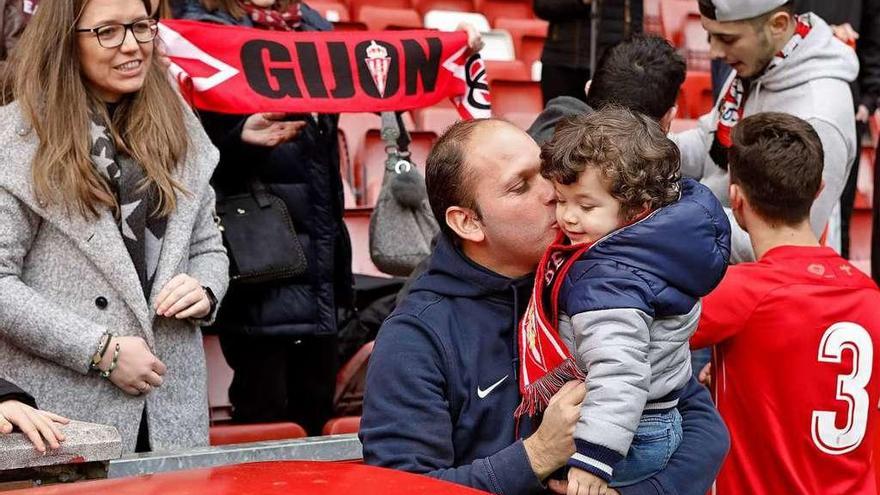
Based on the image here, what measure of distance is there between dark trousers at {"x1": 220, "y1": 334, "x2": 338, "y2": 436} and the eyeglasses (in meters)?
1.06

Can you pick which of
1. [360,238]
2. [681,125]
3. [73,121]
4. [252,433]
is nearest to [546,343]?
[73,121]

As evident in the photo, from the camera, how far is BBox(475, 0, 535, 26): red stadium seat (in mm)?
10219

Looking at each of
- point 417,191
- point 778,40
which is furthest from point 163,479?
point 778,40

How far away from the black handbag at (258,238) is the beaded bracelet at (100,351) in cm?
74

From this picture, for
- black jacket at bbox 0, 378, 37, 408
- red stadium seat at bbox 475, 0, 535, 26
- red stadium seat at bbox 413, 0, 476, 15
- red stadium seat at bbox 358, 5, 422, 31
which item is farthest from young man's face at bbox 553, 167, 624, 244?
red stadium seat at bbox 475, 0, 535, 26

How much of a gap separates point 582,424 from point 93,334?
146 centimetres

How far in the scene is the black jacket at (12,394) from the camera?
2.75m

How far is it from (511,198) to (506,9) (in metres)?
7.85

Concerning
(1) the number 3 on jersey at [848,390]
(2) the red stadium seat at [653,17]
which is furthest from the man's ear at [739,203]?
(2) the red stadium seat at [653,17]

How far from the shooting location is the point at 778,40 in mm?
4000

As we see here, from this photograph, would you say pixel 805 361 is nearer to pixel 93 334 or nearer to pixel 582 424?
pixel 582 424

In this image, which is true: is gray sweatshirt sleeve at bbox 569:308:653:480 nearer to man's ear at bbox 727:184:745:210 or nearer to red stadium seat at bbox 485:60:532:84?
man's ear at bbox 727:184:745:210

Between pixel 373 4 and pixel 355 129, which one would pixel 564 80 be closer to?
pixel 355 129

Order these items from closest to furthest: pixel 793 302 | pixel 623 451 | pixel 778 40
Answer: pixel 623 451, pixel 793 302, pixel 778 40
